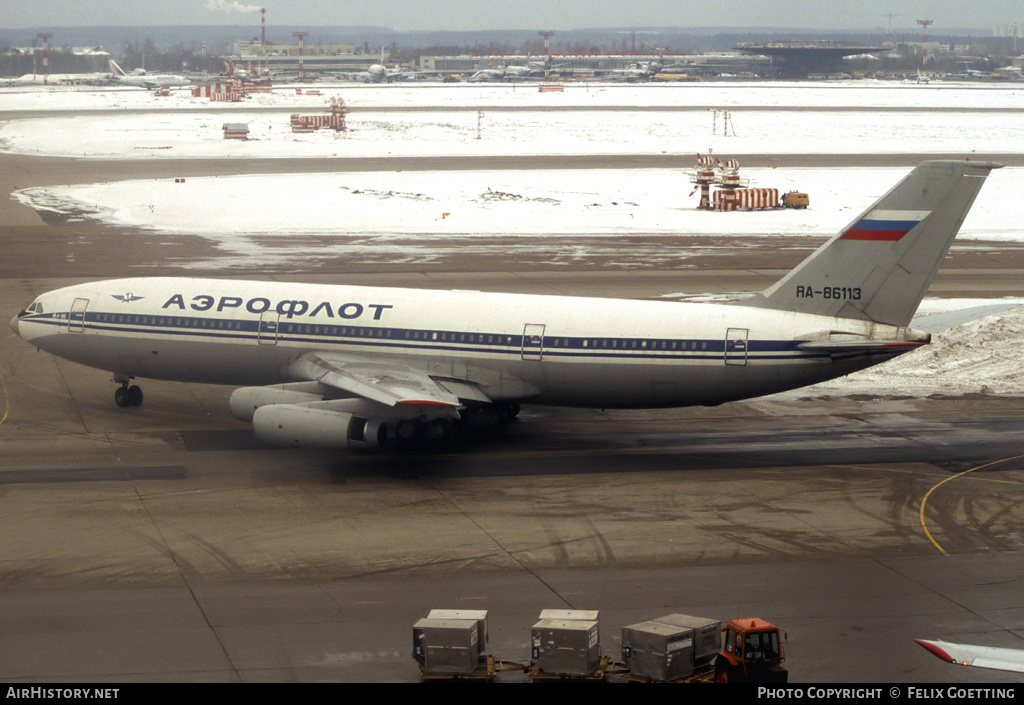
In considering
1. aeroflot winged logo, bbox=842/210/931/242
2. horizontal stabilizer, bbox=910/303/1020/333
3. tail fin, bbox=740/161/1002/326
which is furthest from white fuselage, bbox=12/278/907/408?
horizontal stabilizer, bbox=910/303/1020/333

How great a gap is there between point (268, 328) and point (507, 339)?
25.1ft

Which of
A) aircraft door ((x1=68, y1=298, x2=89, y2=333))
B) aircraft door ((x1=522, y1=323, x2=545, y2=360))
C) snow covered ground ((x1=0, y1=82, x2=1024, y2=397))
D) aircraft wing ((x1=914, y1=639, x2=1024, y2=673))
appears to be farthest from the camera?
snow covered ground ((x1=0, y1=82, x2=1024, y2=397))

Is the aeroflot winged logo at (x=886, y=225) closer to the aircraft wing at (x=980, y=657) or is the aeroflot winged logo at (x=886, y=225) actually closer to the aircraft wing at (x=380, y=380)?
the aircraft wing at (x=380, y=380)

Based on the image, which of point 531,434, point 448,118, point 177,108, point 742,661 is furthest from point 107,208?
point 177,108

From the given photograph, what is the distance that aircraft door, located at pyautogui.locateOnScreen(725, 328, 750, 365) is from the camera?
1299 inches

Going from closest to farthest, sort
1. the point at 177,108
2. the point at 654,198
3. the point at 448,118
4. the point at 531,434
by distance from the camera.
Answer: the point at 531,434, the point at 654,198, the point at 448,118, the point at 177,108

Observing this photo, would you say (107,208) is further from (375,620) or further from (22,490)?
(375,620)

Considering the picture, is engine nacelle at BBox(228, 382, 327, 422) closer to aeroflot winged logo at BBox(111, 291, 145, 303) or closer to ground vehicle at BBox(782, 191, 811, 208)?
aeroflot winged logo at BBox(111, 291, 145, 303)

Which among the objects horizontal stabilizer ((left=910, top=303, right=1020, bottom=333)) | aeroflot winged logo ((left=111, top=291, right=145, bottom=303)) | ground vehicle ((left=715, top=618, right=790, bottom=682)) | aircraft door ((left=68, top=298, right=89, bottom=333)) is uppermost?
horizontal stabilizer ((left=910, top=303, right=1020, bottom=333))

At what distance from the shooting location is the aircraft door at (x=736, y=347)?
3300cm

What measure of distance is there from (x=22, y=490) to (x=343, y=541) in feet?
31.8

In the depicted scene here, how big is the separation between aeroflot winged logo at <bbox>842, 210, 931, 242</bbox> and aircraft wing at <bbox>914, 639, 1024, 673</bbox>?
1618 centimetres

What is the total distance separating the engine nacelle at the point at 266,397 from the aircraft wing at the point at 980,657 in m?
20.6

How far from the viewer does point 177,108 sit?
622 feet
